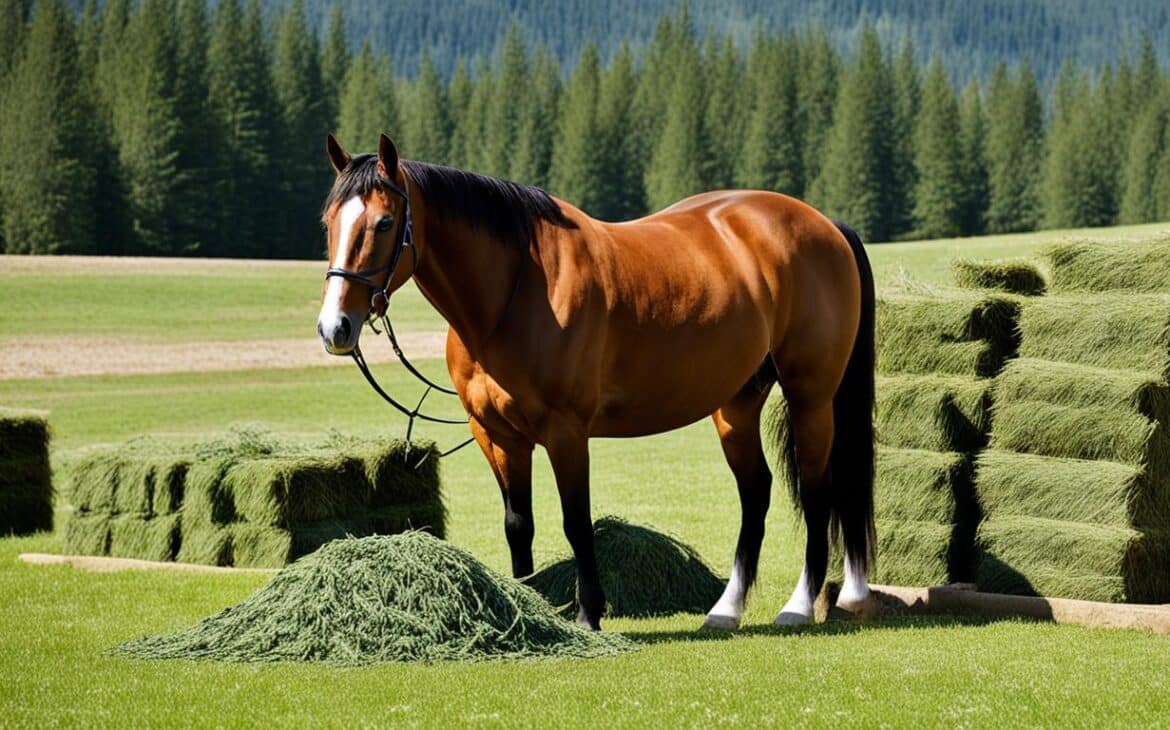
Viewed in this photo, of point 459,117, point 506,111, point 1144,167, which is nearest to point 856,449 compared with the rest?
point 1144,167

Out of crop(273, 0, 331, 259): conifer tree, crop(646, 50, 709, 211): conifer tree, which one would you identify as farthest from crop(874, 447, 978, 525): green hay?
crop(646, 50, 709, 211): conifer tree

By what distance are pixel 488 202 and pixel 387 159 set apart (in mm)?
741

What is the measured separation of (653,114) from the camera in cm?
9844

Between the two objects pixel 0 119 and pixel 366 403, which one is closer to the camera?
pixel 366 403

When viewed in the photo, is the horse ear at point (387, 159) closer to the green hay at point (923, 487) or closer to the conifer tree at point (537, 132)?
the green hay at point (923, 487)

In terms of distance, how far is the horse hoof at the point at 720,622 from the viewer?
859 cm

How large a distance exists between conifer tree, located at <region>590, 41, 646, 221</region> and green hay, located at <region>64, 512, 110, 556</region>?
8014 centimetres

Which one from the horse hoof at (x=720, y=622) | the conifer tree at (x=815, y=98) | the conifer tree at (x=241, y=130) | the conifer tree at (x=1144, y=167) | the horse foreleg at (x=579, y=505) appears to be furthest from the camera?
the conifer tree at (x=815, y=98)

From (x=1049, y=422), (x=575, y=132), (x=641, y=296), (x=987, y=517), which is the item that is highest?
(x=641, y=296)

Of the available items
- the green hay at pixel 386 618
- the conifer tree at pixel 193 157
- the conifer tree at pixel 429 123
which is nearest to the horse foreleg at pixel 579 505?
the green hay at pixel 386 618

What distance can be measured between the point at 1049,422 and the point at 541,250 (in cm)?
340

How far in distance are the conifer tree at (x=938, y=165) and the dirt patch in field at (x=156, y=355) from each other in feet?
184

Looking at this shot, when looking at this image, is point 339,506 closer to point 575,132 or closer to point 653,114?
point 575,132

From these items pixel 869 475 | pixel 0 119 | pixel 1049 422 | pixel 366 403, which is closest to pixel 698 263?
pixel 869 475
